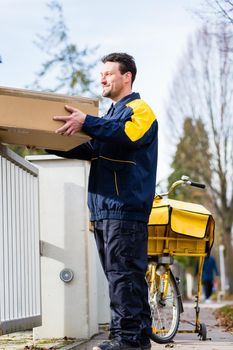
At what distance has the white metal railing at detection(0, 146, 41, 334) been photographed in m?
5.46

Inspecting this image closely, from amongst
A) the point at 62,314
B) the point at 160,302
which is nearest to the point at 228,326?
the point at 160,302

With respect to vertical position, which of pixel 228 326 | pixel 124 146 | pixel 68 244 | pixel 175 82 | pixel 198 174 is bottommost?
pixel 228 326

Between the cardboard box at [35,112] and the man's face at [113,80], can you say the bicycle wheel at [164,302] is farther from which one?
the cardboard box at [35,112]

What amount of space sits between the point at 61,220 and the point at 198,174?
29310 millimetres

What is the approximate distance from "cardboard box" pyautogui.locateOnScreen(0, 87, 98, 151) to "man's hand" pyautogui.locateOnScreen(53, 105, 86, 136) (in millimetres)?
33

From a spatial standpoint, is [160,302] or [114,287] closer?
[114,287]

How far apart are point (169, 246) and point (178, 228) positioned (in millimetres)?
269

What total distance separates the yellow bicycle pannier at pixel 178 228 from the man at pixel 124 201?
1977 mm

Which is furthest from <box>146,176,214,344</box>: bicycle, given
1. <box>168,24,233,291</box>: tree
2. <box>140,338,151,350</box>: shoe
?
<box>168,24,233,291</box>: tree

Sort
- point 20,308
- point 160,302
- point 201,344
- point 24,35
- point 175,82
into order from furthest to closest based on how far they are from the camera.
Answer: point 175,82 < point 24,35 < point 160,302 < point 201,344 < point 20,308

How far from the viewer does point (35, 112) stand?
4906mm

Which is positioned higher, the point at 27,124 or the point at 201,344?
the point at 27,124

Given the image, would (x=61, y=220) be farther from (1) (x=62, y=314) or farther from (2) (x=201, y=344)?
(2) (x=201, y=344)

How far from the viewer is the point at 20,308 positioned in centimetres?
577
